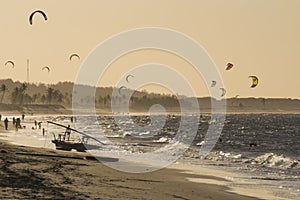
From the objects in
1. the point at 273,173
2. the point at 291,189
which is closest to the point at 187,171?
the point at 273,173

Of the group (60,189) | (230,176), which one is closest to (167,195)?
(60,189)

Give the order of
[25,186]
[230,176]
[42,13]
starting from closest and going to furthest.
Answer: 1. [25,186]
2. [230,176]
3. [42,13]

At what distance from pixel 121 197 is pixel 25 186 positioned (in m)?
2.59

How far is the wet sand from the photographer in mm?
16203

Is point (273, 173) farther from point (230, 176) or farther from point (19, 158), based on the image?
point (19, 158)

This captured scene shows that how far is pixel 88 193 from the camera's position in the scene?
1681 cm

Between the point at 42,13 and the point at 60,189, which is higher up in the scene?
the point at 42,13

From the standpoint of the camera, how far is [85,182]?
19.3 m

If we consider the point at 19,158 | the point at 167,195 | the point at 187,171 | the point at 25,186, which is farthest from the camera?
the point at 187,171

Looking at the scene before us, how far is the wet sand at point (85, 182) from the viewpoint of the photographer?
16203mm

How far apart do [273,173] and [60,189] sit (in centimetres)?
1469

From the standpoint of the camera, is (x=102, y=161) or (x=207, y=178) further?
(x=102, y=161)

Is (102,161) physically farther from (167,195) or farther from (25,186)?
(25,186)

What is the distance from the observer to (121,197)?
16.8 meters
